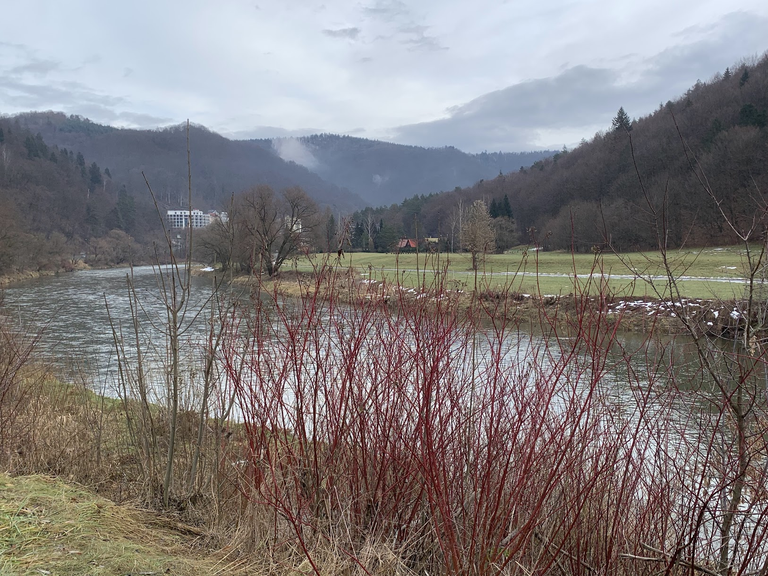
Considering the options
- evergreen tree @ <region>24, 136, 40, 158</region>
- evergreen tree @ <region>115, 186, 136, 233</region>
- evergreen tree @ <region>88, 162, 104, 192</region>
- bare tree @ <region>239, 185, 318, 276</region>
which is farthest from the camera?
evergreen tree @ <region>88, 162, 104, 192</region>

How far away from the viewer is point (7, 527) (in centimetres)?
312

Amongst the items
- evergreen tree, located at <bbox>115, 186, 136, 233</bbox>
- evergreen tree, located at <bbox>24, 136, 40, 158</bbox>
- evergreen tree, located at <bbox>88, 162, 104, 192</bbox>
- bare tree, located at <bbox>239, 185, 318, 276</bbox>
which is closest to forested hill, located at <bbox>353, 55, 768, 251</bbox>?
bare tree, located at <bbox>239, 185, 318, 276</bbox>

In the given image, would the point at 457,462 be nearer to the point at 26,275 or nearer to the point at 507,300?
the point at 507,300

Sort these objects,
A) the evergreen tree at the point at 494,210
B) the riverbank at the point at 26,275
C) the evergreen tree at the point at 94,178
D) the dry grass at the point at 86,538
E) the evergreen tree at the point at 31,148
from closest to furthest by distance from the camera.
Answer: the dry grass at the point at 86,538 → the riverbank at the point at 26,275 → the evergreen tree at the point at 494,210 → the evergreen tree at the point at 31,148 → the evergreen tree at the point at 94,178

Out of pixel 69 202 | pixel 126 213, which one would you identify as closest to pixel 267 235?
pixel 126 213

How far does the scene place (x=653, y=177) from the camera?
48.6 metres

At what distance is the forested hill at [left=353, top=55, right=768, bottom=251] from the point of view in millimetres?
34188

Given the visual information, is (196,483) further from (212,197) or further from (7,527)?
(212,197)

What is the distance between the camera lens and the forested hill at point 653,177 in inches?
1346

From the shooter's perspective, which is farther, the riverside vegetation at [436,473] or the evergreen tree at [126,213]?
the evergreen tree at [126,213]

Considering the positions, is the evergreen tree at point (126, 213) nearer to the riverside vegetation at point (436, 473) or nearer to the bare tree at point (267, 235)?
the bare tree at point (267, 235)

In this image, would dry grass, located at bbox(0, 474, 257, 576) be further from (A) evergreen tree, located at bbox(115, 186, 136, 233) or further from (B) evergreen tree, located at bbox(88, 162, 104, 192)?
(B) evergreen tree, located at bbox(88, 162, 104, 192)

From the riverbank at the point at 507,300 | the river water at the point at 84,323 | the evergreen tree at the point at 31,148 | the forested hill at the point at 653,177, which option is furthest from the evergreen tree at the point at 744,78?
the evergreen tree at the point at 31,148

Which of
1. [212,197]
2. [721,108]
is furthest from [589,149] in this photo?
[212,197]
